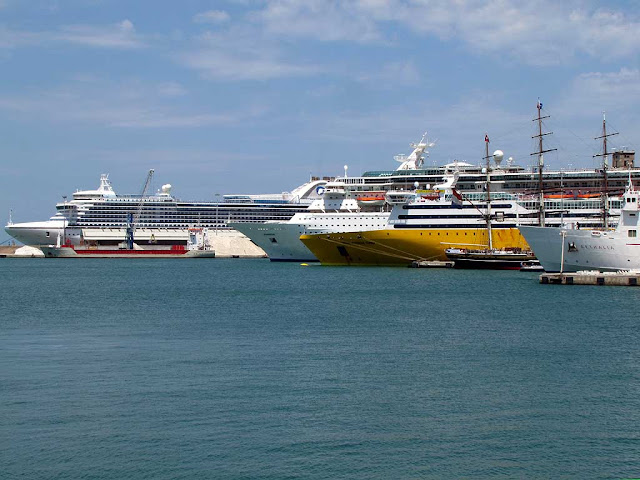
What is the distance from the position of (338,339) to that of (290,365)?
4.67m

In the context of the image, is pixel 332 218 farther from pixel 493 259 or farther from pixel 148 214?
pixel 148 214

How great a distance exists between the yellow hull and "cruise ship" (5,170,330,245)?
145 ft

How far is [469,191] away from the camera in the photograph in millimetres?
67875

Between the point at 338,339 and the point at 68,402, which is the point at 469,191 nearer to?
the point at 338,339

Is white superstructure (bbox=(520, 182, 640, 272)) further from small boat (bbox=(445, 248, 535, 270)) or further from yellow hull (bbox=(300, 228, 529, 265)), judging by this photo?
yellow hull (bbox=(300, 228, 529, 265))

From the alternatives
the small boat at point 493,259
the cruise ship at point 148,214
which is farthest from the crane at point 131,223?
the small boat at point 493,259

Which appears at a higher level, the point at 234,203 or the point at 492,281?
the point at 234,203

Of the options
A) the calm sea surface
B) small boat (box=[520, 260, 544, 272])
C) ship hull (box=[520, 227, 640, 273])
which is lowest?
the calm sea surface

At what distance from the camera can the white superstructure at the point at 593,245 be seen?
46.2 meters

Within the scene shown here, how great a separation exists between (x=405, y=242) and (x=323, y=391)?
4392 cm

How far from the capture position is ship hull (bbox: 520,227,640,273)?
153 feet

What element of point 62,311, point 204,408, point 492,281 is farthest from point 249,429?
point 492,281

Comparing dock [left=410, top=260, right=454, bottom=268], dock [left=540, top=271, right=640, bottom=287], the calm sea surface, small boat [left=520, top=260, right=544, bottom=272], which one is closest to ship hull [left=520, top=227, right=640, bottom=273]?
dock [left=540, top=271, right=640, bottom=287]

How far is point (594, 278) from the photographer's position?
44.9 meters
